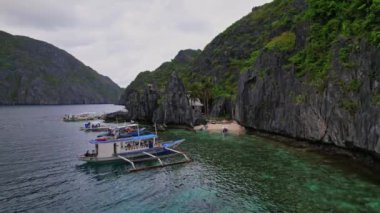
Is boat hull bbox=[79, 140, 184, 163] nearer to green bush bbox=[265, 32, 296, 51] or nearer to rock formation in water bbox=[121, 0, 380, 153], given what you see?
rock formation in water bbox=[121, 0, 380, 153]

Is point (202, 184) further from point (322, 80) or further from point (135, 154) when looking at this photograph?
point (322, 80)

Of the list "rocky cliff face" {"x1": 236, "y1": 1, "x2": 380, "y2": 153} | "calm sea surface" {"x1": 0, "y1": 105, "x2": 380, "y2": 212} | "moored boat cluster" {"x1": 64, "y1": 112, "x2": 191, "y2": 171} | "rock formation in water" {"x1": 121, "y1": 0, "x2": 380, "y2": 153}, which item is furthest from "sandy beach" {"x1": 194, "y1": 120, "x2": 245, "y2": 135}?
"moored boat cluster" {"x1": 64, "y1": 112, "x2": 191, "y2": 171}

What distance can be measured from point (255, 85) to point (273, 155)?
1060 inches

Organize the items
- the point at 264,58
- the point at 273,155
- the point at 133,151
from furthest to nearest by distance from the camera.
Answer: the point at 264,58 → the point at 133,151 → the point at 273,155

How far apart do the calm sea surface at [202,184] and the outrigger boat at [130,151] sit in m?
1.73

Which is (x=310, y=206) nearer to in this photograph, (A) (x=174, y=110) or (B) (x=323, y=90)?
(B) (x=323, y=90)

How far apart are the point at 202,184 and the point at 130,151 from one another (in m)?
19.8

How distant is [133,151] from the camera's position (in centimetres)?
5081

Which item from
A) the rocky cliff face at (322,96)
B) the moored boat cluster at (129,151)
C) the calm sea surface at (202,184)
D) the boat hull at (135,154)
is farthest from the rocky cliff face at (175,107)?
the calm sea surface at (202,184)

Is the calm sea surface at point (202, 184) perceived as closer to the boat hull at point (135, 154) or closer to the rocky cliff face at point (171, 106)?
the boat hull at point (135, 154)

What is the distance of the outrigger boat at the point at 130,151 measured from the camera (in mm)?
47906

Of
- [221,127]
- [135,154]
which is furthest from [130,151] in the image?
[221,127]

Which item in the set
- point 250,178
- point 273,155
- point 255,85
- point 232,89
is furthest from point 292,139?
point 232,89

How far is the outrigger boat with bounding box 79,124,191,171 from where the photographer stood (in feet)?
157
